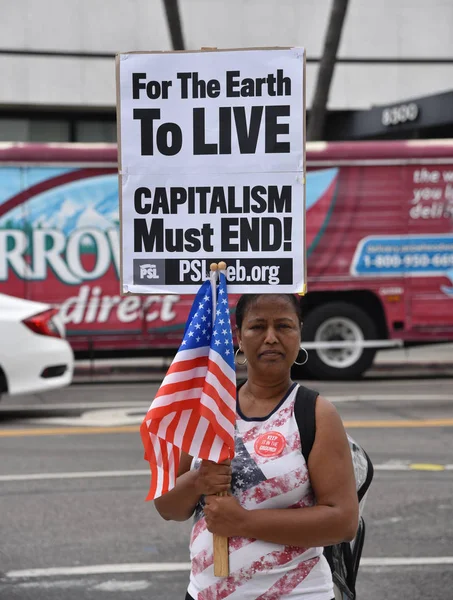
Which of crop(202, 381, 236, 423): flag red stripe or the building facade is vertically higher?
the building facade

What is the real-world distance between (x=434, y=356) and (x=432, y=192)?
4244 mm

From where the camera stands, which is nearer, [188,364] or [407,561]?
[188,364]

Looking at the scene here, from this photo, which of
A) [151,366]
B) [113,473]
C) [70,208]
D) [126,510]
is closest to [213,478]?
[126,510]

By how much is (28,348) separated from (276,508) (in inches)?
335

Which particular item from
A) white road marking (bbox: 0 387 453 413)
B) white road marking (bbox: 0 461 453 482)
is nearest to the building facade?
white road marking (bbox: 0 387 453 413)

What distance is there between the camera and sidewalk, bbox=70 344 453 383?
639 inches

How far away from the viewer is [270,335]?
293cm

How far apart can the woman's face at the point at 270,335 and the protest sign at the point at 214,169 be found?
191 millimetres

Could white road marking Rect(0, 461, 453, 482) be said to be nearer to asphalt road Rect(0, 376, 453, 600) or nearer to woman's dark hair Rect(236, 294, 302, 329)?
asphalt road Rect(0, 376, 453, 600)

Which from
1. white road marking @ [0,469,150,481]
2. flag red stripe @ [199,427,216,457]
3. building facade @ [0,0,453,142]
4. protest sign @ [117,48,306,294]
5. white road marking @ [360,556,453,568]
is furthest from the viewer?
building facade @ [0,0,453,142]

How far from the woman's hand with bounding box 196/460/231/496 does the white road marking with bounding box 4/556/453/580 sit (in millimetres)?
3144

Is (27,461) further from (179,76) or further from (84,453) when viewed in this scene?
(179,76)

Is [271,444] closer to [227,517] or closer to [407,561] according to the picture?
[227,517]

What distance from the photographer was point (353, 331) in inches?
583
